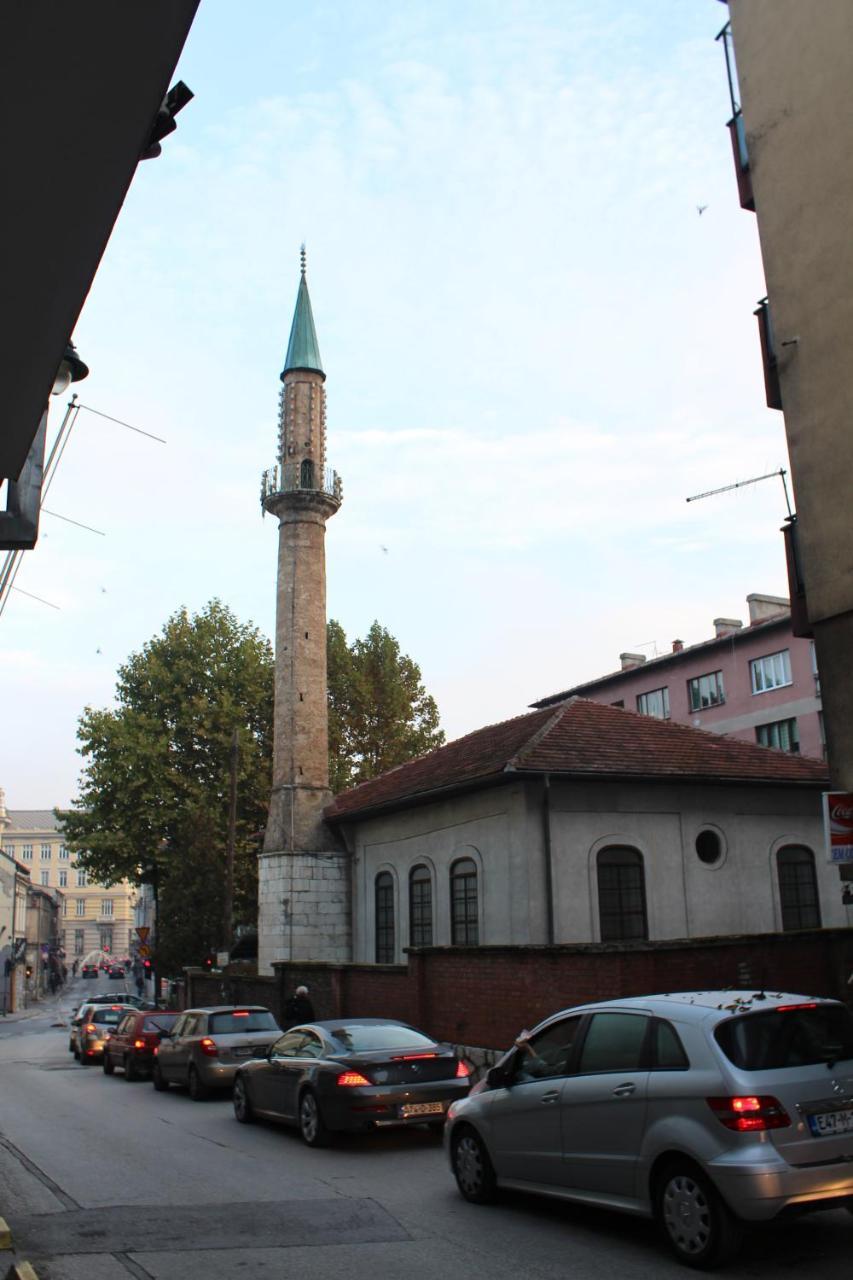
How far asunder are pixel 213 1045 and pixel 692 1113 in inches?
481

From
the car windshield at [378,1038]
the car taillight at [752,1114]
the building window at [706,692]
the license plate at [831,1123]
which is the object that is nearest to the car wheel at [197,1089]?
the car windshield at [378,1038]

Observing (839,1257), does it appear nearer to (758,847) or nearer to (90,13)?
(90,13)

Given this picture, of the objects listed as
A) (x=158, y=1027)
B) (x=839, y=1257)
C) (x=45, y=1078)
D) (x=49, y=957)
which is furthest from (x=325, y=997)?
(x=49, y=957)

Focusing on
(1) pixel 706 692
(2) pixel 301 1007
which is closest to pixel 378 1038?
(2) pixel 301 1007

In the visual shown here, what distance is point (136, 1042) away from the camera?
73.1 feet

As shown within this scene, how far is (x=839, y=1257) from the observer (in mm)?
7164

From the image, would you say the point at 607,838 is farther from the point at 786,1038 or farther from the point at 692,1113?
the point at 692,1113

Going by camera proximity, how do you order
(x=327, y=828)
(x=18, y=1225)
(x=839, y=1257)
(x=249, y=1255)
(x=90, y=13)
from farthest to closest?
1. (x=327, y=828)
2. (x=18, y=1225)
3. (x=249, y=1255)
4. (x=839, y=1257)
5. (x=90, y=13)

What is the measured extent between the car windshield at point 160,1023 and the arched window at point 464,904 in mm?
5847

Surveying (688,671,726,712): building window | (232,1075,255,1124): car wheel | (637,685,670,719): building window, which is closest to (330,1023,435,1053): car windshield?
(232,1075,255,1124): car wheel

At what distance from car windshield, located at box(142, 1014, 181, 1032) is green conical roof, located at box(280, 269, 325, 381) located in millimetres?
19524

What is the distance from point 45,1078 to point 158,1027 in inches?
112

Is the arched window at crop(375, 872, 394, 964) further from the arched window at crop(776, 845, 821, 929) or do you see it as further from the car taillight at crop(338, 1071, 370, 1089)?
the car taillight at crop(338, 1071, 370, 1089)

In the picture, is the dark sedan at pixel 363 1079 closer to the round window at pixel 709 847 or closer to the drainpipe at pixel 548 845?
the drainpipe at pixel 548 845
